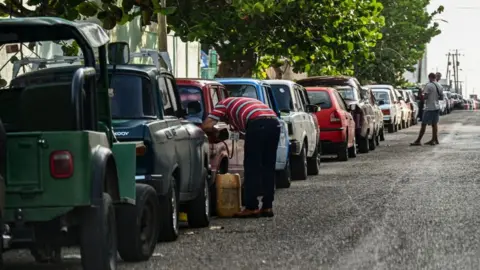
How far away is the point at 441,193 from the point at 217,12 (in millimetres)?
13175

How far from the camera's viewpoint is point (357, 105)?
101ft

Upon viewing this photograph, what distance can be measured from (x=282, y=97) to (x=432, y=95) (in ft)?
38.9

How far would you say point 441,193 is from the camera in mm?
17906

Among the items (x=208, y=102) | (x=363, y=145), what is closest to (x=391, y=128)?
(x=363, y=145)

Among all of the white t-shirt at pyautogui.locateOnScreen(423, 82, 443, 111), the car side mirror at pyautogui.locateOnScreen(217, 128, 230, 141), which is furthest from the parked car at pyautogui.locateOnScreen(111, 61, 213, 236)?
the white t-shirt at pyautogui.locateOnScreen(423, 82, 443, 111)

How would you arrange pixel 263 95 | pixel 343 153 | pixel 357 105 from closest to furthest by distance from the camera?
pixel 263 95 < pixel 343 153 < pixel 357 105

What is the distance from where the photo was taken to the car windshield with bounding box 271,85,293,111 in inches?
855

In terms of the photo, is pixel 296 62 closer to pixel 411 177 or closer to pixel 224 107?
pixel 411 177

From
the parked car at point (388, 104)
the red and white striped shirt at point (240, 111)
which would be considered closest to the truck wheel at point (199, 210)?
the red and white striped shirt at point (240, 111)

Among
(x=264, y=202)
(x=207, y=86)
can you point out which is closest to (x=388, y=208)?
(x=264, y=202)

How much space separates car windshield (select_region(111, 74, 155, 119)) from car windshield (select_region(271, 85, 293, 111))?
30.2ft

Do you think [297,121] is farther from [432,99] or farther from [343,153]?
[432,99]

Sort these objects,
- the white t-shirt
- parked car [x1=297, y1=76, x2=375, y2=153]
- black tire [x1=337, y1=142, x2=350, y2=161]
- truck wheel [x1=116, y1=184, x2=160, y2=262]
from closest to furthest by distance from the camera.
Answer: truck wheel [x1=116, y1=184, x2=160, y2=262] < black tire [x1=337, y1=142, x2=350, y2=161] < parked car [x1=297, y1=76, x2=375, y2=153] < the white t-shirt

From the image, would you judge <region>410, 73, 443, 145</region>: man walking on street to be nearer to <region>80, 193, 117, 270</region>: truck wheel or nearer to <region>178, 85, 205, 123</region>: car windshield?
<region>178, 85, 205, 123</region>: car windshield
